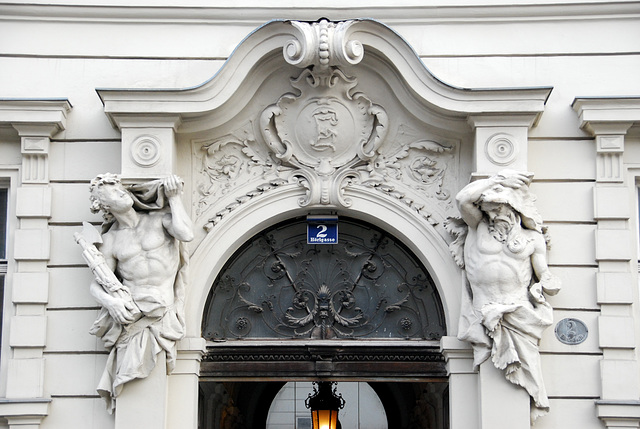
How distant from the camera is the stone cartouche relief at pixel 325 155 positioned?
9.58m

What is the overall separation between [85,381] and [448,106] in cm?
348

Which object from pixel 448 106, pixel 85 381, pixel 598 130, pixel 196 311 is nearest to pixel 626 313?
pixel 598 130

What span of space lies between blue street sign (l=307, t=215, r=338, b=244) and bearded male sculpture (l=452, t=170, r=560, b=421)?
1151mm

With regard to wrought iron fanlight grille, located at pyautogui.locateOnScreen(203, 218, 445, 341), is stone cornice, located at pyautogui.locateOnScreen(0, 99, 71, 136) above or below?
above

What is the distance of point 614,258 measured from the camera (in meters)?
9.23

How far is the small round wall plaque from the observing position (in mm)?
9133

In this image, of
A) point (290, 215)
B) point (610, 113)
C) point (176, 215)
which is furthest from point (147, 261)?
point (610, 113)

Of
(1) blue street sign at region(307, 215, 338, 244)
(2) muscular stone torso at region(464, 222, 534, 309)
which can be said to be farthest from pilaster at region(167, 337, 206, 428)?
(2) muscular stone torso at region(464, 222, 534, 309)

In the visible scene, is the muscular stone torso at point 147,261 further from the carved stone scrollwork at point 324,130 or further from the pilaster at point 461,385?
the pilaster at point 461,385

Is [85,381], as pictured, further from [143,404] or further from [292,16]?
[292,16]

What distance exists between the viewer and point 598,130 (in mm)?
9391

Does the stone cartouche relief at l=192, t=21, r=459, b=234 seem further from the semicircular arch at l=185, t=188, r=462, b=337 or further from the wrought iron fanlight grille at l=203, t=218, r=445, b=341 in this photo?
the wrought iron fanlight grille at l=203, t=218, r=445, b=341

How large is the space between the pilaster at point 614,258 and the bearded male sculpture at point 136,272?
318cm

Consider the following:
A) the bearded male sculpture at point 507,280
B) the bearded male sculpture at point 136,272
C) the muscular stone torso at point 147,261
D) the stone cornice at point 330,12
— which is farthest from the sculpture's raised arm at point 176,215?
the bearded male sculpture at point 507,280
